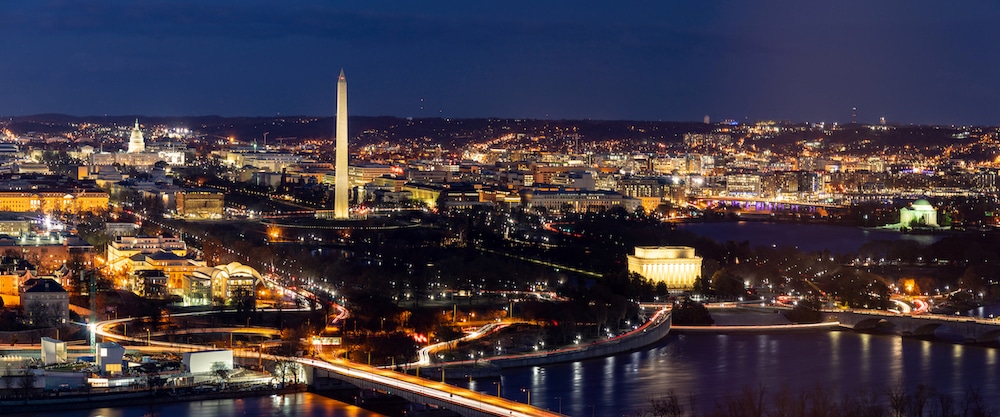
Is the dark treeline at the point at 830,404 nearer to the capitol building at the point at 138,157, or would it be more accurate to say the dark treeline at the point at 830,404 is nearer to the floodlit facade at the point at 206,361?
the floodlit facade at the point at 206,361

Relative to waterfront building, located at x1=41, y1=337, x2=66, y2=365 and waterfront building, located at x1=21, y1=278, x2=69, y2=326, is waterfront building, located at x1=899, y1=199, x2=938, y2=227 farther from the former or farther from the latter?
waterfront building, located at x1=41, y1=337, x2=66, y2=365

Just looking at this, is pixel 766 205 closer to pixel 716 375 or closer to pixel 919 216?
pixel 919 216

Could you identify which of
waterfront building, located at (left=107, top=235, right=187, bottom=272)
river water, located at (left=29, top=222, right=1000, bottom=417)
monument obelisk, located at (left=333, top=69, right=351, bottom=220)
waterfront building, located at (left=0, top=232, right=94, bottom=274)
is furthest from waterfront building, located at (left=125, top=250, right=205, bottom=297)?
monument obelisk, located at (left=333, top=69, right=351, bottom=220)

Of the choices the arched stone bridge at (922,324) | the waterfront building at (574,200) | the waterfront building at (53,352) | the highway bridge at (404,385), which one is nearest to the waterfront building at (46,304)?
the highway bridge at (404,385)

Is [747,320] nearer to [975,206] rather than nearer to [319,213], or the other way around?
[319,213]

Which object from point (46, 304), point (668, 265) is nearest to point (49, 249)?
point (46, 304)

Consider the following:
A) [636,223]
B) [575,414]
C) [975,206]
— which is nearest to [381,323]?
[575,414]
